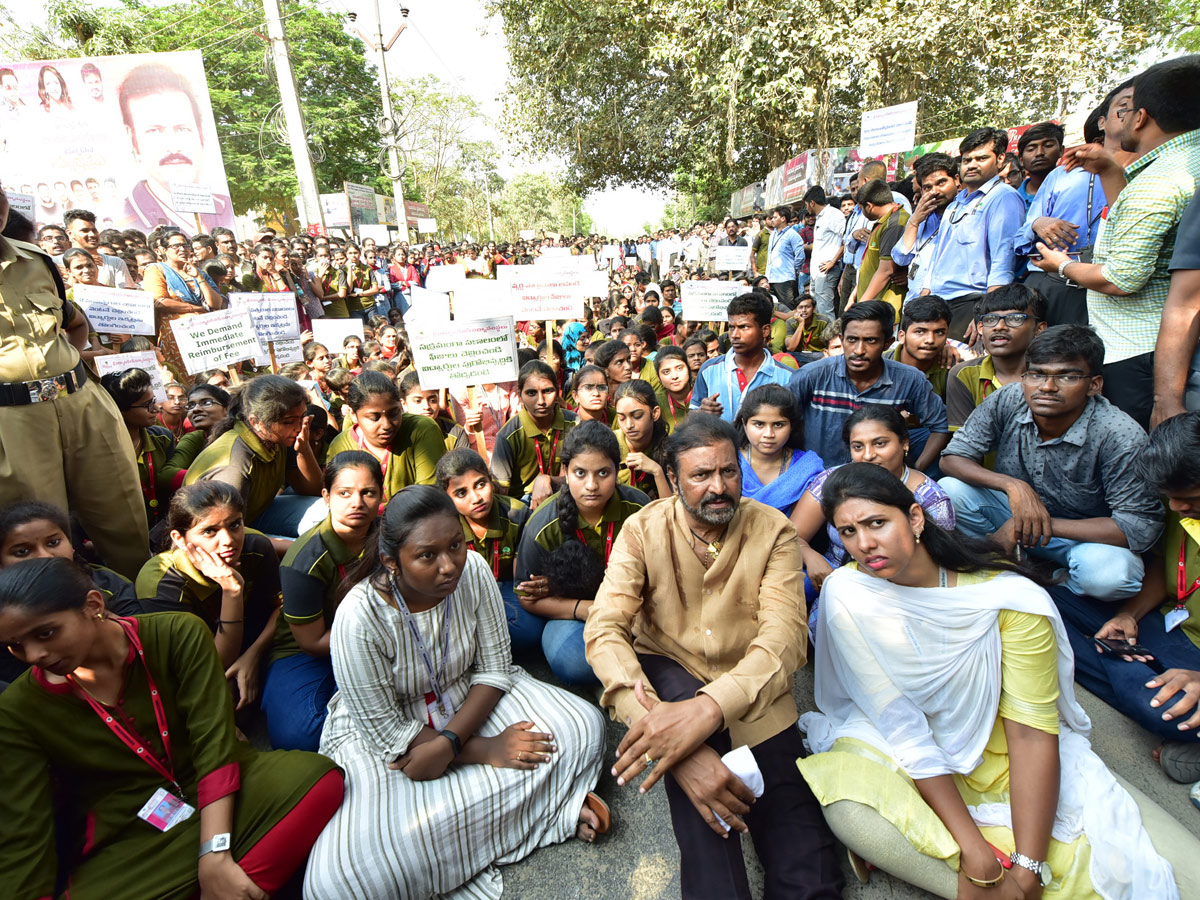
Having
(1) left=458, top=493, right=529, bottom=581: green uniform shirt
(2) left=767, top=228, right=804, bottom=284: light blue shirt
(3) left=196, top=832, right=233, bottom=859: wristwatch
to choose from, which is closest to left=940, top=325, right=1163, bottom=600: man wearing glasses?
(1) left=458, top=493, right=529, bottom=581: green uniform shirt

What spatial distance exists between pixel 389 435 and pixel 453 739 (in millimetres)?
2029

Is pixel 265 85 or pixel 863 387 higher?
pixel 265 85

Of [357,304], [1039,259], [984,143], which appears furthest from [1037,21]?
[357,304]

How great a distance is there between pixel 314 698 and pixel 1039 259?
471 centimetres

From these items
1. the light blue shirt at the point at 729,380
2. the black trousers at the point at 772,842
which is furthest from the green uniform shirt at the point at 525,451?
the black trousers at the point at 772,842

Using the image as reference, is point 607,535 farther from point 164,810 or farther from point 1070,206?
point 1070,206

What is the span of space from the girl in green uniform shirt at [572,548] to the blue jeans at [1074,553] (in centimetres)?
161

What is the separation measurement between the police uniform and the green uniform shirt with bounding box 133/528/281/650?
2.13 ft

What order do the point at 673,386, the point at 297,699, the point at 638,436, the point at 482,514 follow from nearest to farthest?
the point at 297,699 → the point at 482,514 → the point at 638,436 → the point at 673,386

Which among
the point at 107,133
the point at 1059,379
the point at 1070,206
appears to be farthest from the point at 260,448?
the point at 107,133

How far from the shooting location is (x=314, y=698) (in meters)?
2.58

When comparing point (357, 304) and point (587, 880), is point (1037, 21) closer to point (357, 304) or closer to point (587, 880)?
point (357, 304)

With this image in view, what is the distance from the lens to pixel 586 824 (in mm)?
2189

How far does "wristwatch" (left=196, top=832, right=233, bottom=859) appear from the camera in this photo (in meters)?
1.80
